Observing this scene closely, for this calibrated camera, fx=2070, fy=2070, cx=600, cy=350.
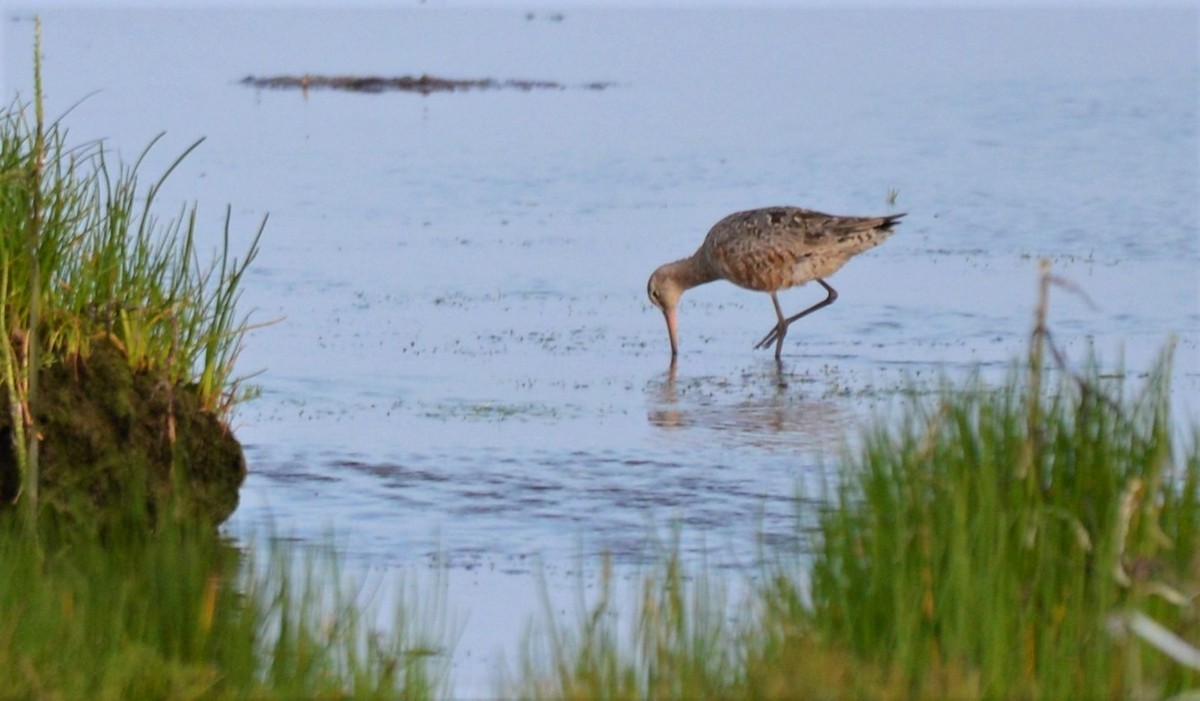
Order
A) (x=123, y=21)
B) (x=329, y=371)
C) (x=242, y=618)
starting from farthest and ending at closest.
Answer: (x=123, y=21) → (x=329, y=371) → (x=242, y=618)

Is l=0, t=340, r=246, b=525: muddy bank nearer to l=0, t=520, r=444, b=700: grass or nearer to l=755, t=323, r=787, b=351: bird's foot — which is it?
l=0, t=520, r=444, b=700: grass

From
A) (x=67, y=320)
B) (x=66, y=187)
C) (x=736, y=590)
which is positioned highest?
(x=66, y=187)

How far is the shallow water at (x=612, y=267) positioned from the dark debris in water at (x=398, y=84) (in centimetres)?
77

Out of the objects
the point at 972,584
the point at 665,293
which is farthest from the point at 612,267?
the point at 972,584

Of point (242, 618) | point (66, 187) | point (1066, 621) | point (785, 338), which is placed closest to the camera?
point (1066, 621)

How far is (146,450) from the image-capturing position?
6.90 meters

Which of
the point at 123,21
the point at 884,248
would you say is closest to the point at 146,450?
the point at 884,248

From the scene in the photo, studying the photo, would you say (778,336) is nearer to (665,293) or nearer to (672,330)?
(672,330)

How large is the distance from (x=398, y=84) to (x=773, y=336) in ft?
72.0

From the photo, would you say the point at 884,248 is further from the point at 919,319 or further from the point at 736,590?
the point at 736,590

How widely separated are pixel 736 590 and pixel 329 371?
474 centimetres

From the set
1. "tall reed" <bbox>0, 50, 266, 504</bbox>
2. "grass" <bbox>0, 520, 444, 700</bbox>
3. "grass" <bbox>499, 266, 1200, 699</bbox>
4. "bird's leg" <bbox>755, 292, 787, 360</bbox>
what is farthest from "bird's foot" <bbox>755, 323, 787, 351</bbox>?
"grass" <bbox>0, 520, 444, 700</bbox>

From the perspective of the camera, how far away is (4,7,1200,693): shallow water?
7.97 m

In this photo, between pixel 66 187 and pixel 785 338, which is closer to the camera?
pixel 66 187
